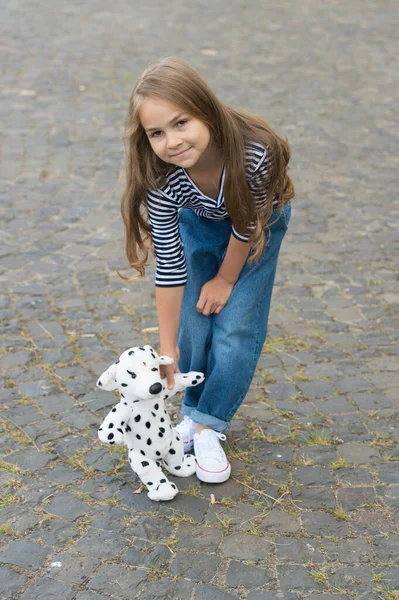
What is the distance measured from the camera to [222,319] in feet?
10.7

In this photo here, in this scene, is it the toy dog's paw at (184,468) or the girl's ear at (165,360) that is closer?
the girl's ear at (165,360)

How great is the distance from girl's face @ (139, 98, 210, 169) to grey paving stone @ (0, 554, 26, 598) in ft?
4.78

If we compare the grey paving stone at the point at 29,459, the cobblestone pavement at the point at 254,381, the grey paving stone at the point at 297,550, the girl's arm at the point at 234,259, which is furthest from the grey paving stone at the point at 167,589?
the girl's arm at the point at 234,259

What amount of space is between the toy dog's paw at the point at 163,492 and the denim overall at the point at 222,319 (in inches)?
13.0

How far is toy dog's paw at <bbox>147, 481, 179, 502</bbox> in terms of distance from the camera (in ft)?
10.2

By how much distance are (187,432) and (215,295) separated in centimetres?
62

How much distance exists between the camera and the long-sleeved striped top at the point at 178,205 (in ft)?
9.83

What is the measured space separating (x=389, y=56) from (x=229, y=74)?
2049mm

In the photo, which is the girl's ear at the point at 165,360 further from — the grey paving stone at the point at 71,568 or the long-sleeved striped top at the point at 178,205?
the grey paving stone at the point at 71,568

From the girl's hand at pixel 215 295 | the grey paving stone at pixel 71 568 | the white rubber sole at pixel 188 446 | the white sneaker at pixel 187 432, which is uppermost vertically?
the girl's hand at pixel 215 295

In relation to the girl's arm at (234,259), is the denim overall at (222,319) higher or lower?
lower

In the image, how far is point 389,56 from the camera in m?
9.66

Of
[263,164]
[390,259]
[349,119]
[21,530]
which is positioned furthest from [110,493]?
[349,119]

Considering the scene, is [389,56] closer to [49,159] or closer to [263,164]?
[49,159]
